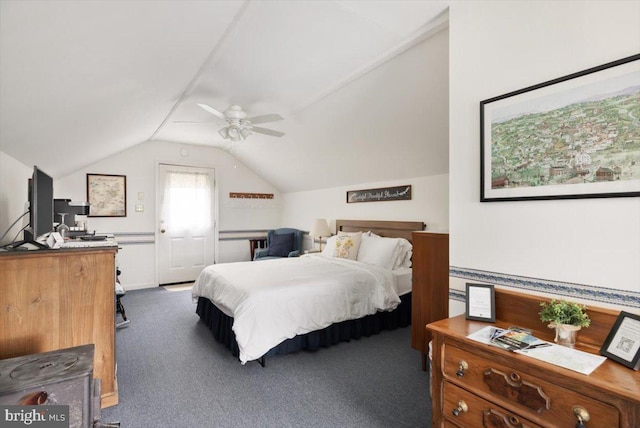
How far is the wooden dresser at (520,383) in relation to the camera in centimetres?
94

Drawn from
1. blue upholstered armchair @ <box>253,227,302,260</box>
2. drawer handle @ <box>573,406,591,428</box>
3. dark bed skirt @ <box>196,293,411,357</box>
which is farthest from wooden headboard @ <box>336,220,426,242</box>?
drawer handle @ <box>573,406,591,428</box>

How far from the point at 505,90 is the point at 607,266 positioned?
902 mm

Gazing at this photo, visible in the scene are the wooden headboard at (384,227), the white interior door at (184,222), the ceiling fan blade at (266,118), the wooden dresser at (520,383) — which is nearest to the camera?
the wooden dresser at (520,383)

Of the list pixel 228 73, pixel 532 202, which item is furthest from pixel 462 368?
pixel 228 73

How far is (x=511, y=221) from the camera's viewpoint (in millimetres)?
1518

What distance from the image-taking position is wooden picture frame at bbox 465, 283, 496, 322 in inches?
58.3

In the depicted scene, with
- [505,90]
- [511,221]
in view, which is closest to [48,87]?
[505,90]

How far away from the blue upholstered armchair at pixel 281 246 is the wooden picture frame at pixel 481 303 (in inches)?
162

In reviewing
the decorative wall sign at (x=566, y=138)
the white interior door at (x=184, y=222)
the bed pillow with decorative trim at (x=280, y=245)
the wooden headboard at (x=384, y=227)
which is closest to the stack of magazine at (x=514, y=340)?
the decorative wall sign at (x=566, y=138)

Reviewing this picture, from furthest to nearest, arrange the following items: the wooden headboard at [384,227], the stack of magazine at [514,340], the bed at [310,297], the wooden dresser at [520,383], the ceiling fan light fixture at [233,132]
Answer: the wooden headboard at [384,227]
the ceiling fan light fixture at [233,132]
the bed at [310,297]
the stack of magazine at [514,340]
the wooden dresser at [520,383]

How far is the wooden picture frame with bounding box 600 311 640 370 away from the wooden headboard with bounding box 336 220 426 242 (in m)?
2.67

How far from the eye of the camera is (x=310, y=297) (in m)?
2.87

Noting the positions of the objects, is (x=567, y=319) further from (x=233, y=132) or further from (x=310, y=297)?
(x=233, y=132)

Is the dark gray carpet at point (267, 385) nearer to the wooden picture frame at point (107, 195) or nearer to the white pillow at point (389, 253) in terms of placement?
the white pillow at point (389, 253)
